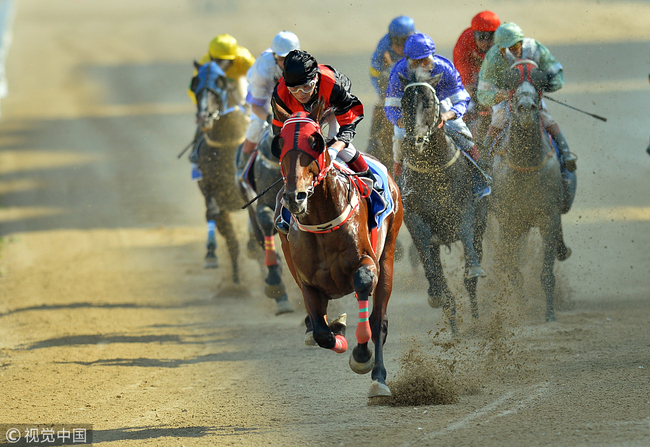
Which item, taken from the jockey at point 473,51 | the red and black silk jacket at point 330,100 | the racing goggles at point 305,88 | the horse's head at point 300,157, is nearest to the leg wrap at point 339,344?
the horse's head at point 300,157

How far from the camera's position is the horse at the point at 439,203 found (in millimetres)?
6977

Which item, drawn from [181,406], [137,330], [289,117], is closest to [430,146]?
[289,117]

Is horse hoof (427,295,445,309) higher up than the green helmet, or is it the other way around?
the green helmet

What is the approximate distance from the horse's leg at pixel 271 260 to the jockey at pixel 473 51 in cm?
263

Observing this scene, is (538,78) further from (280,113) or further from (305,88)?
(280,113)

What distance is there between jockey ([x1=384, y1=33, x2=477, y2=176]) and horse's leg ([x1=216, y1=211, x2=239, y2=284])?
138 inches

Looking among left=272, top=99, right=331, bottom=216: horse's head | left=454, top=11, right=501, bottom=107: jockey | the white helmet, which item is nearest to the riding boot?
left=454, top=11, right=501, bottom=107: jockey

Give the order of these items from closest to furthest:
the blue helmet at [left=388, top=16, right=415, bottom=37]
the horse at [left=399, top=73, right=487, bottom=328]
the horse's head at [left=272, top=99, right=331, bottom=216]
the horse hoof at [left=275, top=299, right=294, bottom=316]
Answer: the horse's head at [left=272, top=99, right=331, bottom=216] < the horse at [left=399, top=73, right=487, bottom=328] < the horse hoof at [left=275, top=299, right=294, bottom=316] < the blue helmet at [left=388, top=16, right=415, bottom=37]

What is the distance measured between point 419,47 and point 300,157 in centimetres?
286

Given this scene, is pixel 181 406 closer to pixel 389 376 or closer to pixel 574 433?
pixel 389 376

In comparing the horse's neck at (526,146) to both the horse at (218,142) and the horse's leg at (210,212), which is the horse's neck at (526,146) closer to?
the horse at (218,142)

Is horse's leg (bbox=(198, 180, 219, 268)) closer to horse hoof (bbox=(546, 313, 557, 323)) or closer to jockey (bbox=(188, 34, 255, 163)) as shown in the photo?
jockey (bbox=(188, 34, 255, 163))

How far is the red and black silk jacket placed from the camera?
502 centimetres

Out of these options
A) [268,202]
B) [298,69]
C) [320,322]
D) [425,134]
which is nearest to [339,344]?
[320,322]
